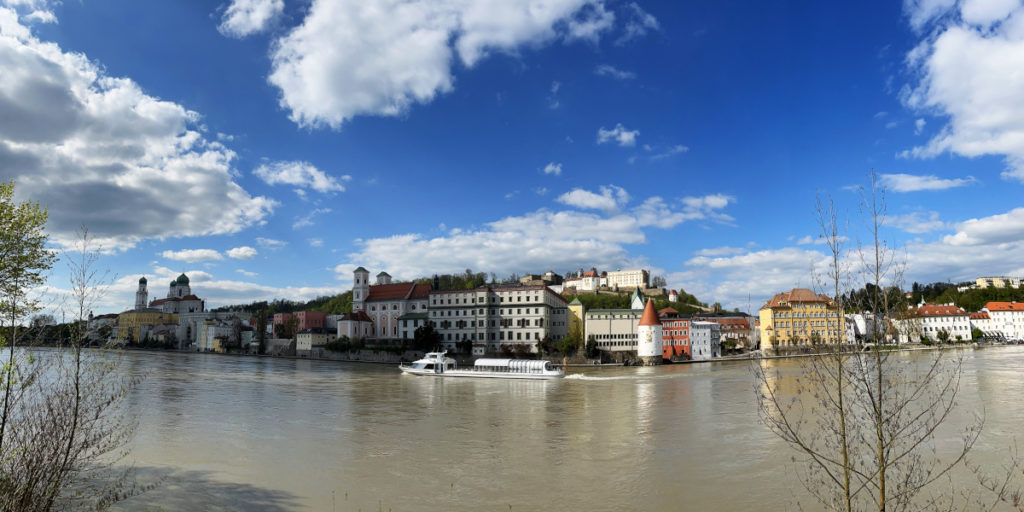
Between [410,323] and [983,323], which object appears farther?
[983,323]

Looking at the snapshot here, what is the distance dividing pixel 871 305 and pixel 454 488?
10.7 meters

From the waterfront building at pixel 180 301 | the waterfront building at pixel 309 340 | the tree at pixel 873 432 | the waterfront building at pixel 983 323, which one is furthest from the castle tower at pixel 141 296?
the waterfront building at pixel 983 323

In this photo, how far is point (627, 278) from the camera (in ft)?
490

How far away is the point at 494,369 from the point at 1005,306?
112251mm

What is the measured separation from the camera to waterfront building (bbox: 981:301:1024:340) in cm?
10681

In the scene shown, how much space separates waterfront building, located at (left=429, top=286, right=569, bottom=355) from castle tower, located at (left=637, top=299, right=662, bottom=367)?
11748mm

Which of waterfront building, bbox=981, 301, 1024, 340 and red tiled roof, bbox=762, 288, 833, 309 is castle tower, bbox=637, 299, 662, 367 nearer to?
red tiled roof, bbox=762, 288, 833, 309

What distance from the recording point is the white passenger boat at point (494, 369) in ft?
167

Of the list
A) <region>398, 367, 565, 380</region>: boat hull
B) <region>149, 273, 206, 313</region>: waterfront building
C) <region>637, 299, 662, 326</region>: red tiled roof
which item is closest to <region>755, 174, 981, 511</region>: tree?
<region>398, 367, 565, 380</region>: boat hull

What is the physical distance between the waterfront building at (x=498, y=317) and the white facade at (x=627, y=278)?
73.0 meters

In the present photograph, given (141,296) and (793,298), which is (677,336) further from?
(141,296)

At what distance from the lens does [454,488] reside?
13.7 m

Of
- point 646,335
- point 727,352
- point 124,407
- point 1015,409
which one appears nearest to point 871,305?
point 1015,409

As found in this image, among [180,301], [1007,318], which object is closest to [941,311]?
[1007,318]
